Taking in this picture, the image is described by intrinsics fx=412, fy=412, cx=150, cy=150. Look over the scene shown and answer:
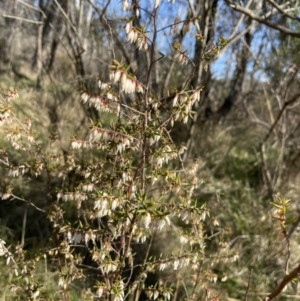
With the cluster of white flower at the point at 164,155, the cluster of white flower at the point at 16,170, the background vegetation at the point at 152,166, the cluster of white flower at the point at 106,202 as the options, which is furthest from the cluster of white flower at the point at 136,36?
the cluster of white flower at the point at 16,170

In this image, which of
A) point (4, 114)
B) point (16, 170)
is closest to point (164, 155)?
point (4, 114)

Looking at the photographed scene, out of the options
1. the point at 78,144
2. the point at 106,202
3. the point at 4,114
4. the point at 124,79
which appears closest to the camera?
the point at 124,79

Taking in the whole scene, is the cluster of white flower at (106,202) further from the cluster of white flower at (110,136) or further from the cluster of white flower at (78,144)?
the cluster of white flower at (78,144)

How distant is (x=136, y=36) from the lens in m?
1.67

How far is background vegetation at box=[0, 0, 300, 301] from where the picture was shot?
191 centimetres

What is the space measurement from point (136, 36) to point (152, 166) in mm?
755

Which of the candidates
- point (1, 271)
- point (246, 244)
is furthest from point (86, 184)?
point (246, 244)

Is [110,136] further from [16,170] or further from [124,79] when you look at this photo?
[16,170]

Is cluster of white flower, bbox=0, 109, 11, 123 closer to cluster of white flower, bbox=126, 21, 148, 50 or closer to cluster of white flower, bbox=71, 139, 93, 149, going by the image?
cluster of white flower, bbox=71, 139, 93, 149

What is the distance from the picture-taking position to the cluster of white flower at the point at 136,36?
1.64 m

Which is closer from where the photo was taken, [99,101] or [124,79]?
[124,79]

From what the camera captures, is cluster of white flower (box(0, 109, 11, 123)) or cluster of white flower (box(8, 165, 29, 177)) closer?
cluster of white flower (box(0, 109, 11, 123))

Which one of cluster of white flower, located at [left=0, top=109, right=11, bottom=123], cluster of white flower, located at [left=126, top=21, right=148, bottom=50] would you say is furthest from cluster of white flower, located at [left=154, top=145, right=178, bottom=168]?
cluster of white flower, located at [left=0, top=109, right=11, bottom=123]

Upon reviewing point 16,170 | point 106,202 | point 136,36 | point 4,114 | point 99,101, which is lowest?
point 16,170
